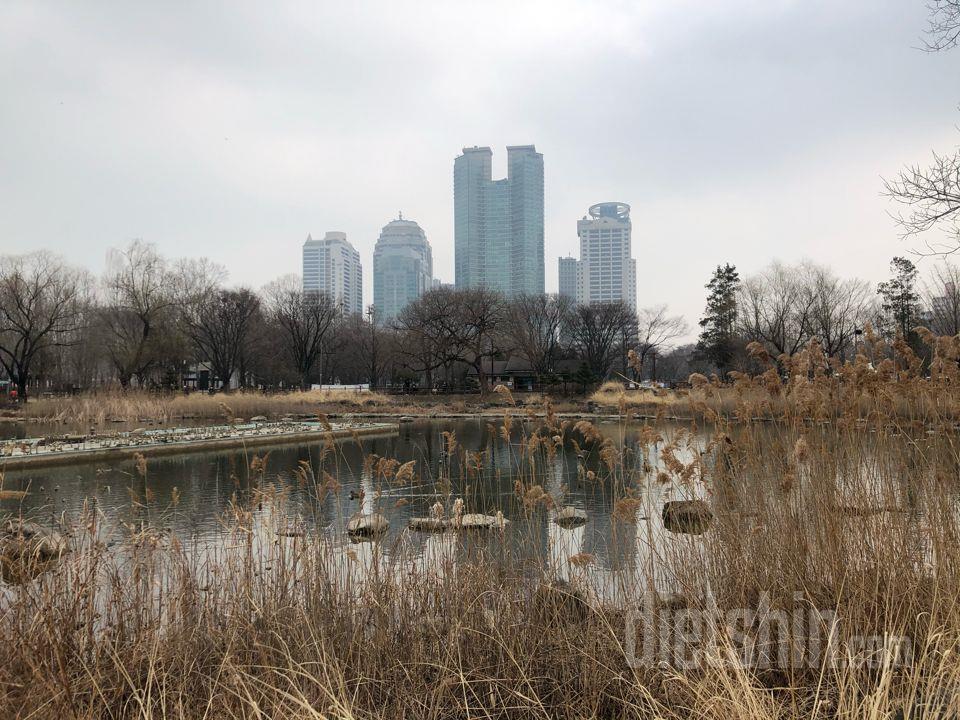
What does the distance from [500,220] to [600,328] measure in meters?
85.5

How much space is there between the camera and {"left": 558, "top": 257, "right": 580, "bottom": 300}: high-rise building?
126 meters

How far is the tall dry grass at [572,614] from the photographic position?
101 inches

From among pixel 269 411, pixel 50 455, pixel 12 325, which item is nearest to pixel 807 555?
pixel 50 455

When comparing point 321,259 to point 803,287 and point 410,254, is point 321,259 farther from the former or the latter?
point 803,287

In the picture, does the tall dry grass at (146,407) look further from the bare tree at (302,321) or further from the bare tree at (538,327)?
the bare tree at (538,327)

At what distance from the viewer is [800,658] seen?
2750 mm

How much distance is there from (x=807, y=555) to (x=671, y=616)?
2.63 feet

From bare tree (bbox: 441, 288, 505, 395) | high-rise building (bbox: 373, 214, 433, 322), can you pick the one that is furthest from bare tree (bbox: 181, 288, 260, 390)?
high-rise building (bbox: 373, 214, 433, 322)

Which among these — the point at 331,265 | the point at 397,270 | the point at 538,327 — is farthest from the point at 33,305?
the point at 397,270

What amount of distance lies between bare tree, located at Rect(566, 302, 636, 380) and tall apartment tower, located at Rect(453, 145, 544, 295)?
64.2 m

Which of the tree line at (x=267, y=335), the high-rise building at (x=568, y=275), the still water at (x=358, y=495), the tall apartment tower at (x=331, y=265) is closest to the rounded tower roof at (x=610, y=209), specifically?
the high-rise building at (x=568, y=275)

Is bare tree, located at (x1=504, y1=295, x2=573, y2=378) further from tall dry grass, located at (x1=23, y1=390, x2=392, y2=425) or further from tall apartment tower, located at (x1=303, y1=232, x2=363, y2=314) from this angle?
tall apartment tower, located at (x1=303, y1=232, x2=363, y2=314)

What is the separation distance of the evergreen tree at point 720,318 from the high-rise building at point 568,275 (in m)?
79.4

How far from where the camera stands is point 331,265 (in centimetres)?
12888
